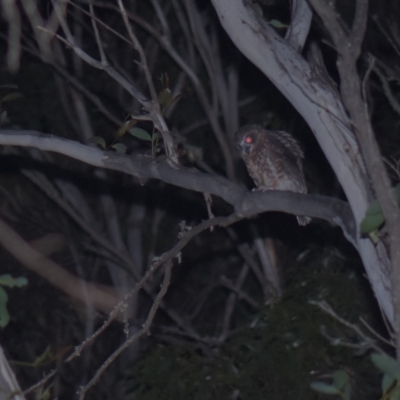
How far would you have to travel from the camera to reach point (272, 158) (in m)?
3.90

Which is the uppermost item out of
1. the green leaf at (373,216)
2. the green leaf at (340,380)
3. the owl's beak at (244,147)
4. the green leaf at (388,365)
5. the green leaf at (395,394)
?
the green leaf at (373,216)

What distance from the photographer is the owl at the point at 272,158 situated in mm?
3854

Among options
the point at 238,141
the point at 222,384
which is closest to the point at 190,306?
the point at 222,384

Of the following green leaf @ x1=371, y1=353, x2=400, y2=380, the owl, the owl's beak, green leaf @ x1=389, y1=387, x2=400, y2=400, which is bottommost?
the owl

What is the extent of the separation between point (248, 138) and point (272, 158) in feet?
0.61

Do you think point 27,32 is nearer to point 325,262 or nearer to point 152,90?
point 325,262

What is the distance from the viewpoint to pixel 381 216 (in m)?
1.49

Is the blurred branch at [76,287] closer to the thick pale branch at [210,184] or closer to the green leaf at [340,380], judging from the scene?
the thick pale branch at [210,184]

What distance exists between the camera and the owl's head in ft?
13.1

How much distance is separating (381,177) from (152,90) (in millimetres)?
1157

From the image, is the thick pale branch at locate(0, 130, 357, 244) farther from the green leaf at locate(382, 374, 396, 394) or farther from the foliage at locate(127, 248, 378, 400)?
the foliage at locate(127, 248, 378, 400)

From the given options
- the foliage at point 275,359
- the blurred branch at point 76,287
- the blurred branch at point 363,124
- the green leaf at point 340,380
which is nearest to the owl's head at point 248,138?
the foliage at point 275,359

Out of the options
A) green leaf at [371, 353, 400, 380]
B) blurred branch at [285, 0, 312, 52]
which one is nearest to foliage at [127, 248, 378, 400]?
blurred branch at [285, 0, 312, 52]

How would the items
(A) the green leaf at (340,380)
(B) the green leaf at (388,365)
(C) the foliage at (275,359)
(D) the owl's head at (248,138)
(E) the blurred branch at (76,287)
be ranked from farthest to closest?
1. (E) the blurred branch at (76,287)
2. (C) the foliage at (275,359)
3. (D) the owl's head at (248,138)
4. (A) the green leaf at (340,380)
5. (B) the green leaf at (388,365)
